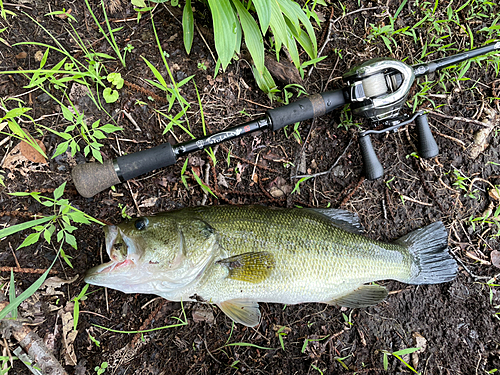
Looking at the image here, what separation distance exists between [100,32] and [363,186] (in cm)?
305

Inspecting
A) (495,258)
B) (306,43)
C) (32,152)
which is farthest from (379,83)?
(32,152)

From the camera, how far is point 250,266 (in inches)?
102

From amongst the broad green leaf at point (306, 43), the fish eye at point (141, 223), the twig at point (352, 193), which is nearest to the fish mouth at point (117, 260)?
the fish eye at point (141, 223)

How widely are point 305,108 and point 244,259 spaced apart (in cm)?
147

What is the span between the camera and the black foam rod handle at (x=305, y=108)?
2863mm

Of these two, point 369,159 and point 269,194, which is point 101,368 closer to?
point 269,194

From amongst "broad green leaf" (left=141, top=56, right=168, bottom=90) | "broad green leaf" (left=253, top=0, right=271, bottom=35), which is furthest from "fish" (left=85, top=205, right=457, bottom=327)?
"broad green leaf" (left=253, top=0, right=271, bottom=35)

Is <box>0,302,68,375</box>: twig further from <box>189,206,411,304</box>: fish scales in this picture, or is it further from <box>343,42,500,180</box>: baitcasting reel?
<box>343,42,500,180</box>: baitcasting reel

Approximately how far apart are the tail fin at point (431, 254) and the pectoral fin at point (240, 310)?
1.61m

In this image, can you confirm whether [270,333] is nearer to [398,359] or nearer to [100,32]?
[398,359]

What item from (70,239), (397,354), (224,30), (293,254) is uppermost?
(224,30)

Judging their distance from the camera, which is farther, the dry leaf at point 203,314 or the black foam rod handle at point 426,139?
the black foam rod handle at point 426,139

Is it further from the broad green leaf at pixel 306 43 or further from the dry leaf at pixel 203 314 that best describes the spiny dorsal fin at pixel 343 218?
the broad green leaf at pixel 306 43

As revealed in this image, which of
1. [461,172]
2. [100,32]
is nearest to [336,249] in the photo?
[461,172]
